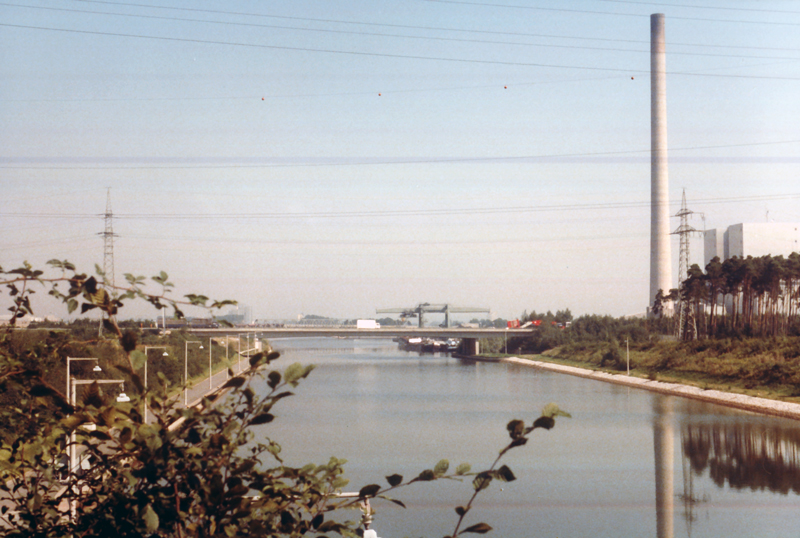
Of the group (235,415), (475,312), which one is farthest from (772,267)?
(475,312)

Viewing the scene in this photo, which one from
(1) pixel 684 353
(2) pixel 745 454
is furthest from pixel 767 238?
(2) pixel 745 454

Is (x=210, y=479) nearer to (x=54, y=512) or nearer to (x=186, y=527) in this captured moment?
(x=186, y=527)

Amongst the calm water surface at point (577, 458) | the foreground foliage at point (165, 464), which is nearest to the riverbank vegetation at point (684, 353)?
the calm water surface at point (577, 458)

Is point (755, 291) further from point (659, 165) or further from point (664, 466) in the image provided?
point (664, 466)

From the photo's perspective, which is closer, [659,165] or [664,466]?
[664,466]

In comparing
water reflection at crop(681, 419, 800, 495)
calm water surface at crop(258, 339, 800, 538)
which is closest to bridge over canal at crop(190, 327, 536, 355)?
calm water surface at crop(258, 339, 800, 538)

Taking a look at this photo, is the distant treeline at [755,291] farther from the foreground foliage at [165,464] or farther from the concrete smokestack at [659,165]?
the foreground foliage at [165,464]
